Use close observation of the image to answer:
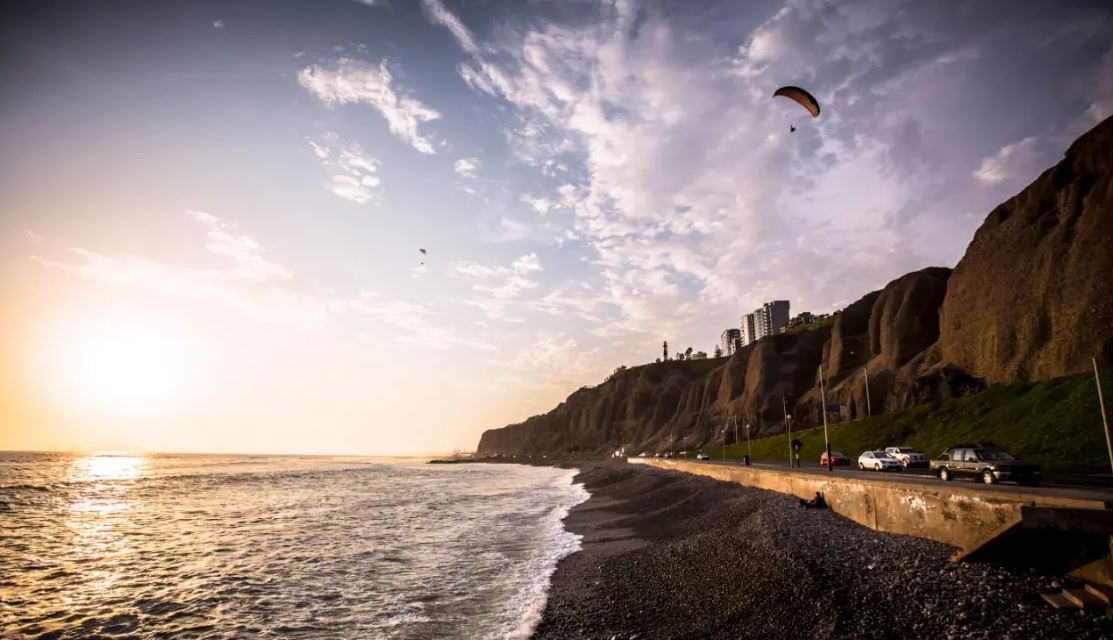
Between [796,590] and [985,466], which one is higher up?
[985,466]

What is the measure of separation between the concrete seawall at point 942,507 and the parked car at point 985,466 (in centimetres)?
731

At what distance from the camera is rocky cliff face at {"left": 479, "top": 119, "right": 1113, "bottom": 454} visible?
143ft

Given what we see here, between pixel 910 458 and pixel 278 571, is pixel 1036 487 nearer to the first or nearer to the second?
pixel 910 458

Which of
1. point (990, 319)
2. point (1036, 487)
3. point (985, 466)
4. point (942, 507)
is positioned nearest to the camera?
point (942, 507)

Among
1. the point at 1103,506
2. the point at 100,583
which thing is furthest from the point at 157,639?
the point at 1103,506

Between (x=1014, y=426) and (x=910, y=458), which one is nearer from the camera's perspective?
(x=910, y=458)

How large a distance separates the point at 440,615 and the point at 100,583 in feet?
42.2

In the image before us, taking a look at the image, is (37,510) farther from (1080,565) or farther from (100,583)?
(1080,565)

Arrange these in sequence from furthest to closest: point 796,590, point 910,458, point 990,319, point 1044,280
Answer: point 990,319
point 1044,280
point 910,458
point 796,590

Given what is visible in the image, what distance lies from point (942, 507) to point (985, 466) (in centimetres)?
1383

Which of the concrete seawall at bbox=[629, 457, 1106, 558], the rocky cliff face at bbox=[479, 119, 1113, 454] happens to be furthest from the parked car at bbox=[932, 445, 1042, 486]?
the rocky cliff face at bbox=[479, 119, 1113, 454]

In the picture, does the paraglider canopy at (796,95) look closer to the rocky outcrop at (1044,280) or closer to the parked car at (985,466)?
the parked car at (985,466)

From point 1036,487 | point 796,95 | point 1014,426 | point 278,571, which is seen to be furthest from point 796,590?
point 1014,426

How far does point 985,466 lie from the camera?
2366cm
